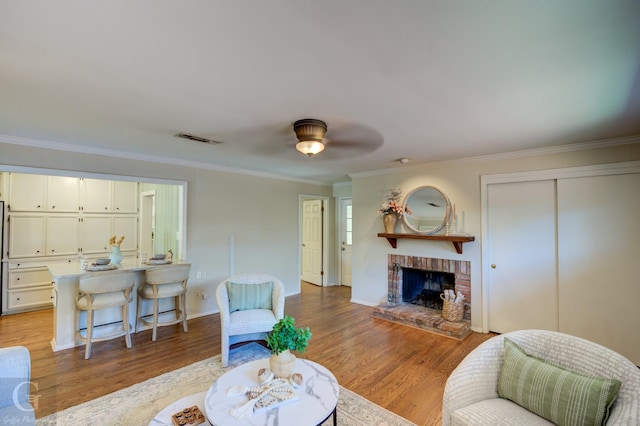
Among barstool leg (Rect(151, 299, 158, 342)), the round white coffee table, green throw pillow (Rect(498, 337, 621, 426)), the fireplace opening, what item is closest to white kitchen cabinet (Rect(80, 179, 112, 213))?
barstool leg (Rect(151, 299, 158, 342))

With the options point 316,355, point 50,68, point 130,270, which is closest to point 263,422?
point 316,355

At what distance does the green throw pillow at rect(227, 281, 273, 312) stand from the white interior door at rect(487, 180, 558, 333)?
2955mm

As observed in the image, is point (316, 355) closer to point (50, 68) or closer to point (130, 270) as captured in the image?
point (130, 270)

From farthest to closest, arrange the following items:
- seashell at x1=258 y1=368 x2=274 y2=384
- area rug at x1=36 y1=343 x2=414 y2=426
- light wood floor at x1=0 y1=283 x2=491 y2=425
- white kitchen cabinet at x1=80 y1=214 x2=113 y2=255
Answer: white kitchen cabinet at x1=80 y1=214 x2=113 y2=255 → light wood floor at x1=0 y1=283 x2=491 y2=425 → area rug at x1=36 y1=343 x2=414 y2=426 → seashell at x1=258 y1=368 x2=274 y2=384

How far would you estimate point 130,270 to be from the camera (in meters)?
3.51

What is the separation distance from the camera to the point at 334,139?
306 centimetres

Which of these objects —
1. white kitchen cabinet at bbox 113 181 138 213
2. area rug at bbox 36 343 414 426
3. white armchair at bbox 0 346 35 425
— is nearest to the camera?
white armchair at bbox 0 346 35 425

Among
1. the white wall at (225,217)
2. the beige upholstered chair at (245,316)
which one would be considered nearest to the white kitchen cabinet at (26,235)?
the white wall at (225,217)

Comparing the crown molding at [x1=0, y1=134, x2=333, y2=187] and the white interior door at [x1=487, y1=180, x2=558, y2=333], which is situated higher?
the crown molding at [x1=0, y1=134, x2=333, y2=187]

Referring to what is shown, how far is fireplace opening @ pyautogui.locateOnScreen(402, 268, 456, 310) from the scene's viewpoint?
4383mm

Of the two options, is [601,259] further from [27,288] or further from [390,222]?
[27,288]

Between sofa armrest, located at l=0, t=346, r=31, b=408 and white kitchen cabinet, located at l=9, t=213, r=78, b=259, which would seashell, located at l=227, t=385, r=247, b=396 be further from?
white kitchen cabinet, located at l=9, t=213, r=78, b=259

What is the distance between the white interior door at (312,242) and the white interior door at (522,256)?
3561 millimetres

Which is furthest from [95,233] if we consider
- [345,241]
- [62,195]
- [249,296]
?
[345,241]
